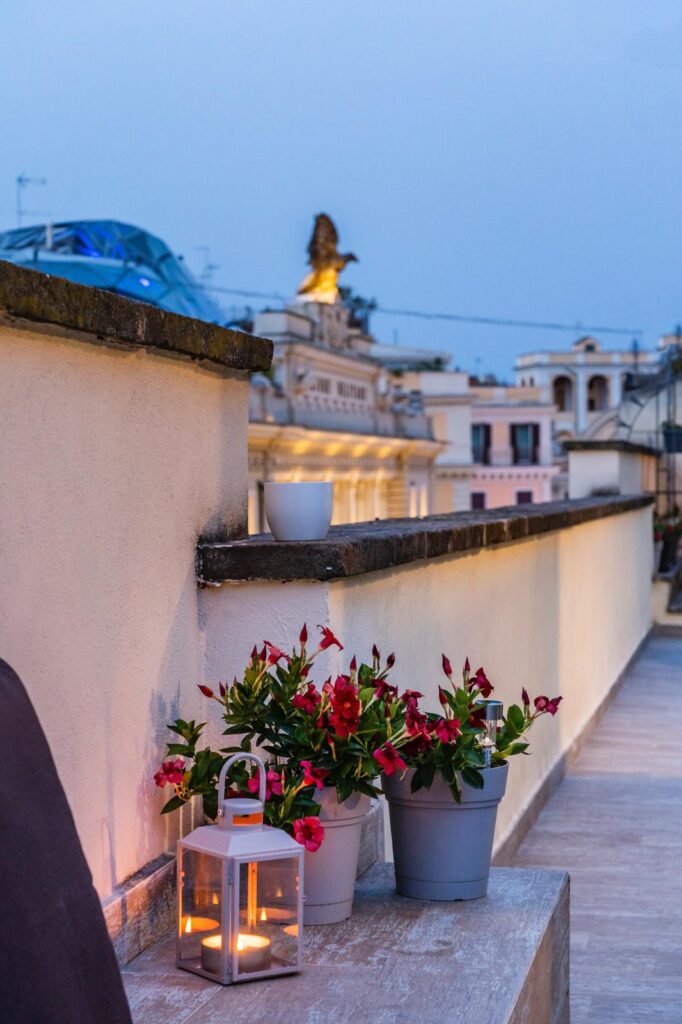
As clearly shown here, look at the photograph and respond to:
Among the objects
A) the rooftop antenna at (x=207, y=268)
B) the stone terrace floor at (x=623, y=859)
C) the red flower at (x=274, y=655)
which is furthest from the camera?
the rooftop antenna at (x=207, y=268)

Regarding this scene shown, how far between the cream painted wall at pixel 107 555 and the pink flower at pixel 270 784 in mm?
264

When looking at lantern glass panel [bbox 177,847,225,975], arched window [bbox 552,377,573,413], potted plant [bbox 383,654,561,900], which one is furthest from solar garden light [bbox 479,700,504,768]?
arched window [bbox 552,377,573,413]

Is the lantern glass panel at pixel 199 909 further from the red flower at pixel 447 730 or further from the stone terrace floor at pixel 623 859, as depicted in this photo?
the stone terrace floor at pixel 623 859

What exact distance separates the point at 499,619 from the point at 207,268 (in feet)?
201

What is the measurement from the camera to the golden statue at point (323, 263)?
55419 mm

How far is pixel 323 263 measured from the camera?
56.5 metres

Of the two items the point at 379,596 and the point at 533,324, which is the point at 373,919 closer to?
the point at 379,596

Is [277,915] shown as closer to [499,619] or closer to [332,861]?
[332,861]

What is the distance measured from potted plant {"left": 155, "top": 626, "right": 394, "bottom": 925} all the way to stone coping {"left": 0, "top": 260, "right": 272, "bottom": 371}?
2.17ft

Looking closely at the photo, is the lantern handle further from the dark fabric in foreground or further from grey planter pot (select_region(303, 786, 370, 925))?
the dark fabric in foreground

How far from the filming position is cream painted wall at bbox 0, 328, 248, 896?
265 centimetres

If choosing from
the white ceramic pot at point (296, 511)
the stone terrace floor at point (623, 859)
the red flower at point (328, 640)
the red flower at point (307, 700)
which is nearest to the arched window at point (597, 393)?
the stone terrace floor at point (623, 859)

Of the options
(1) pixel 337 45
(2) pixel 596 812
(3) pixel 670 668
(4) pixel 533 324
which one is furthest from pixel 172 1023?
(4) pixel 533 324

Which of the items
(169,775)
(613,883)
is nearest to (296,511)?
(169,775)
